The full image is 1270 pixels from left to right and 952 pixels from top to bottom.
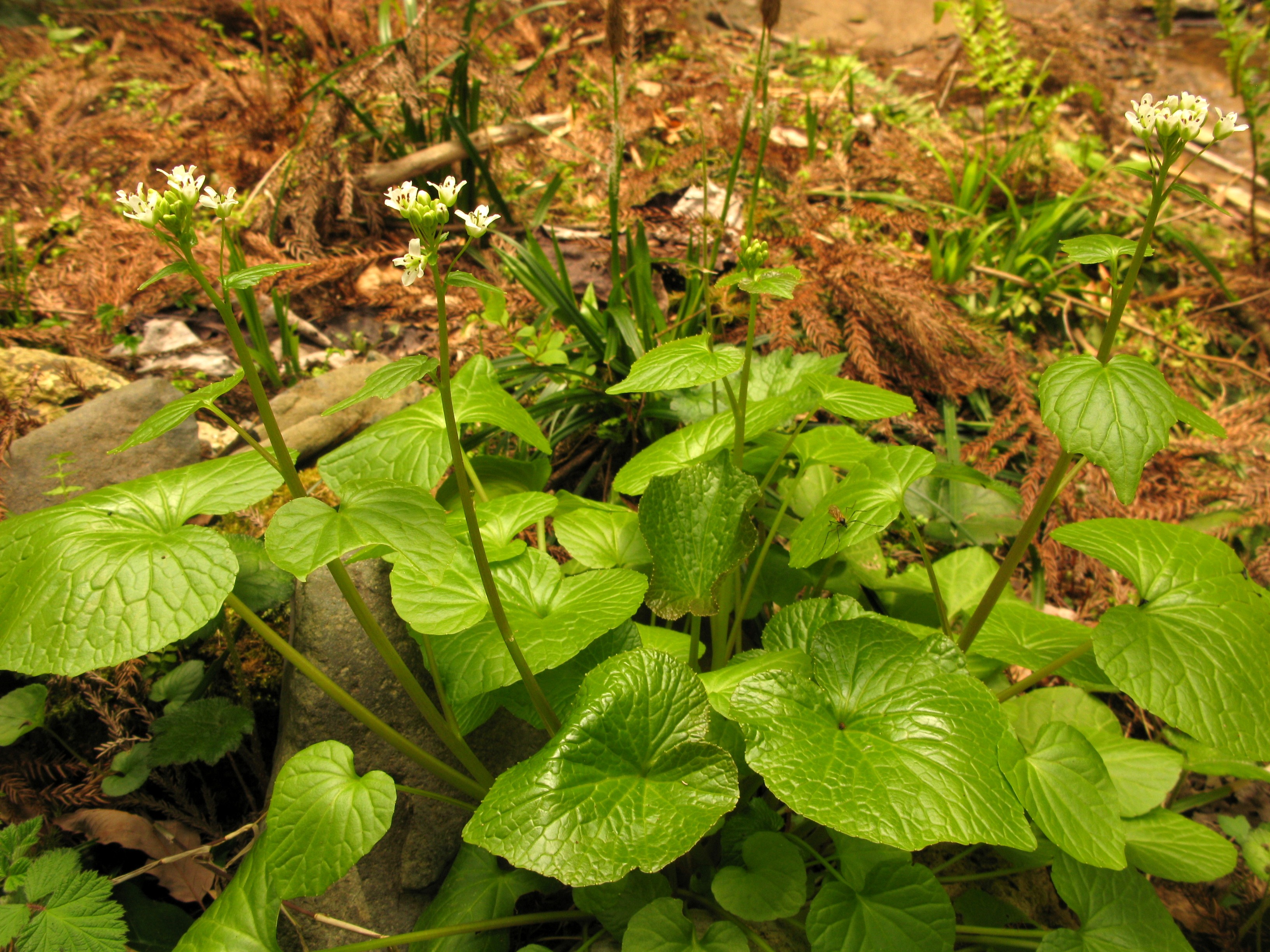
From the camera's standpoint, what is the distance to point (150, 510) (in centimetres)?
108

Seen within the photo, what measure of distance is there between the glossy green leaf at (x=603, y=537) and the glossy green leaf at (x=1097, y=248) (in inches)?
37.0

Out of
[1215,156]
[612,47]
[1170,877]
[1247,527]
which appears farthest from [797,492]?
[1215,156]

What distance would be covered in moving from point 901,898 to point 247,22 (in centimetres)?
559

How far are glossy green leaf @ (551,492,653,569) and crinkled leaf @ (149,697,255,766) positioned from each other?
76 centimetres

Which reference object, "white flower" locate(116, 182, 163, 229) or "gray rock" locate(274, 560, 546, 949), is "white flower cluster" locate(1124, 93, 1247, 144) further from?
"gray rock" locate(274, 560, 546, 949)

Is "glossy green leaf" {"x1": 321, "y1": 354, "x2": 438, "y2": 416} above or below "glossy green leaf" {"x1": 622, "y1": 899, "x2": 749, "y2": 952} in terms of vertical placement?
above

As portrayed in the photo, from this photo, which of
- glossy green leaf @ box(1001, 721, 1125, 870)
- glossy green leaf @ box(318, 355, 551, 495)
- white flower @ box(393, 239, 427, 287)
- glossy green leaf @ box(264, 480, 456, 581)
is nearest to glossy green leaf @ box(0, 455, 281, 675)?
glossy green leaf @ box(264, 480, 456, 581)

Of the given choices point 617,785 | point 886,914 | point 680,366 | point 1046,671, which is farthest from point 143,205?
point 1046,671

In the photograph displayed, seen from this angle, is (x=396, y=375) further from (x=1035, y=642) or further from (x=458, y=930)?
(x=1035, y=642)

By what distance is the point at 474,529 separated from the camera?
97cm

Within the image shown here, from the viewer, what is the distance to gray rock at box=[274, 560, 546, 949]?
56.0 inches

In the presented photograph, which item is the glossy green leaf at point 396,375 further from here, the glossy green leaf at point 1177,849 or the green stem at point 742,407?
the glossy green leaf at point 1177,849

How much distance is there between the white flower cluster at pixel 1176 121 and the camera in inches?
33.9

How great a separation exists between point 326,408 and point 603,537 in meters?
1.23
